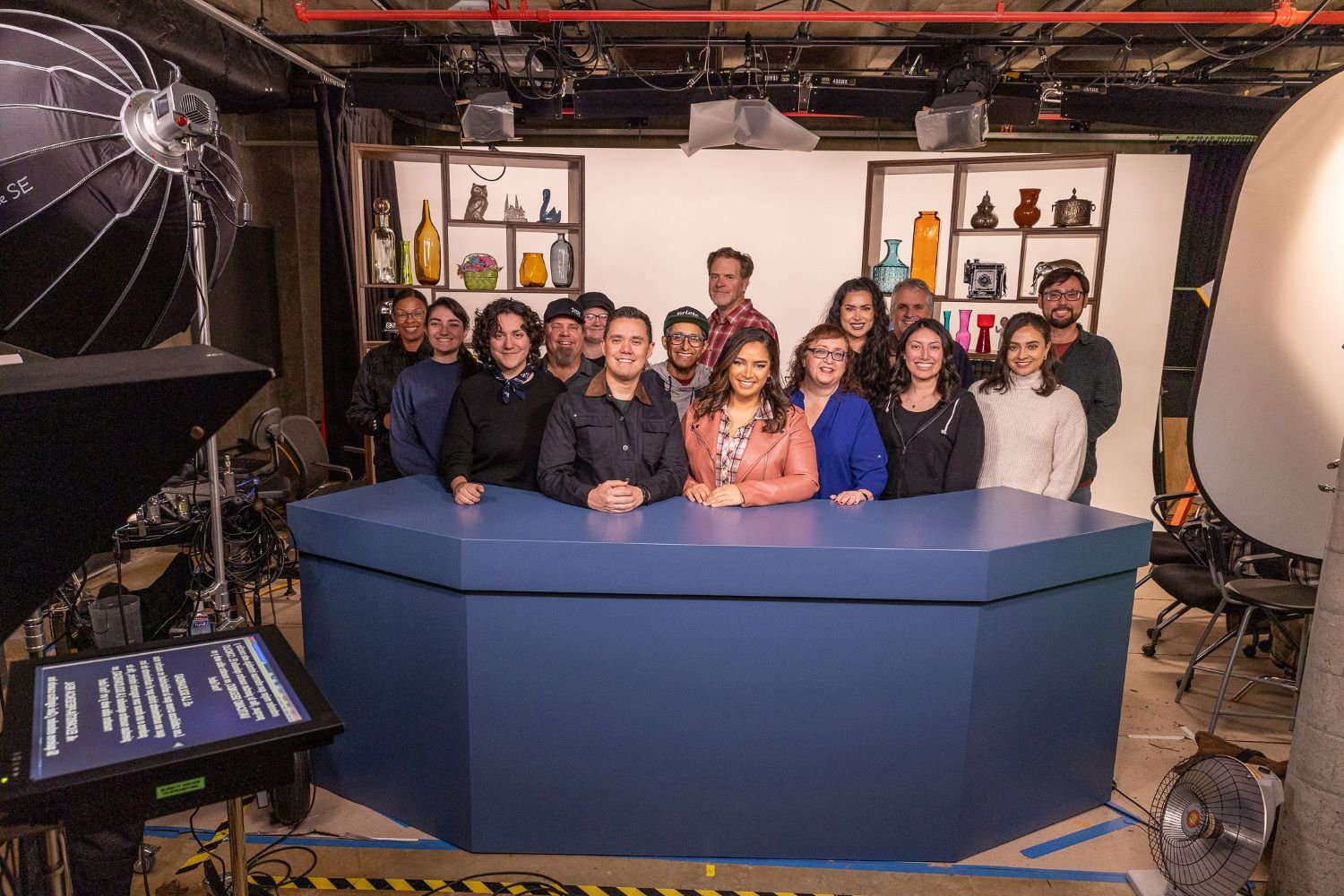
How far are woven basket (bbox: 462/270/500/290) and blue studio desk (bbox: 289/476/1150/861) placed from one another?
309 cm

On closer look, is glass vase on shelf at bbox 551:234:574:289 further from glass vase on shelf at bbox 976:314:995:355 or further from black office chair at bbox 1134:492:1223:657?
black office chair at bbox 1134:492:1223:657

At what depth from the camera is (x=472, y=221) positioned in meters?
5.38

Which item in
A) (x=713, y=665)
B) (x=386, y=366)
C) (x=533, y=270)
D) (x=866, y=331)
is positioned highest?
(x=533, y=270)

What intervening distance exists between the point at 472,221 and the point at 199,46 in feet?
5.71

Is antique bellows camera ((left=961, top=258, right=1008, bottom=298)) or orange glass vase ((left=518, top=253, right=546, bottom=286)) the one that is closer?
antique bellows camera ((left=961, top=258, right=1008, bottom=298))

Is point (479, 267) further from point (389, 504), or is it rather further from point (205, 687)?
point (205, 687)

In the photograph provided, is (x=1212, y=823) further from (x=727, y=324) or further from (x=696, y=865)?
(x=727, y=324)

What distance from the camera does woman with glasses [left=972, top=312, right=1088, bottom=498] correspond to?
308 centimetres

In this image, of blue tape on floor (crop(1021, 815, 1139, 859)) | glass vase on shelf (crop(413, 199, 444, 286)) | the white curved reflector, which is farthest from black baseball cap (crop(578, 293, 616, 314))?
blue tape on floor (crop(1021, 815, 1139, 859))

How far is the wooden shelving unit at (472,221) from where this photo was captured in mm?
5160

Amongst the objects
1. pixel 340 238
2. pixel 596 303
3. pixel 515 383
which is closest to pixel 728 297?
pixel 596 303

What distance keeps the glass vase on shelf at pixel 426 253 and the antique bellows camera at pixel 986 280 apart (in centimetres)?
330

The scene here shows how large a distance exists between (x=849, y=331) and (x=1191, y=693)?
2105mm

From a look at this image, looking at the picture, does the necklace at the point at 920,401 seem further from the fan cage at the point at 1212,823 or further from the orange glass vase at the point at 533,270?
the orange glass vase at the point at 533,270
